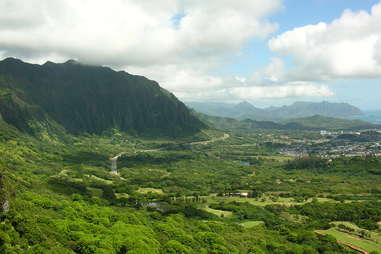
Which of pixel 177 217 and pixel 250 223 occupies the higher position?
pixel 177 217

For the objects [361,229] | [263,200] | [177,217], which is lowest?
[263,200]

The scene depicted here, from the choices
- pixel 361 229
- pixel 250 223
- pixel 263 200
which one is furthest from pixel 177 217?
pixel 263 200

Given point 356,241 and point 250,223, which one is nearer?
point 356,241

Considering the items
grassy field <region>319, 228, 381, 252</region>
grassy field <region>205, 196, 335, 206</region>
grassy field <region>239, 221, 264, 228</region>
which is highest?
grassy field <region>319, 228, 381, 252</region>

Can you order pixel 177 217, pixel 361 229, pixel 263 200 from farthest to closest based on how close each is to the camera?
pixel 263 200, pixel 361 229, pixel 177 217

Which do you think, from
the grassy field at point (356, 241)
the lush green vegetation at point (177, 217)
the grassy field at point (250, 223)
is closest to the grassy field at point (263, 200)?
the lush green vegetation at point (177, 217)

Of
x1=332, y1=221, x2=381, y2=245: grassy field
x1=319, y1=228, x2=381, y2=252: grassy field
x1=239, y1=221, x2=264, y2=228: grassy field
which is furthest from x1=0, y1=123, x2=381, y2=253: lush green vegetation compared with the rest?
x1=319, y1=228, x2=381, y2=252: grassy field

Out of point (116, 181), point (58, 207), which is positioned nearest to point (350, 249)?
point (58, 207)

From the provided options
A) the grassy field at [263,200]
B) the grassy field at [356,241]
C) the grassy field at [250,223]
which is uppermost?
A: the grassy field at [356,241]

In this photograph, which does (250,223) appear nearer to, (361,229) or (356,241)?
(356,241)

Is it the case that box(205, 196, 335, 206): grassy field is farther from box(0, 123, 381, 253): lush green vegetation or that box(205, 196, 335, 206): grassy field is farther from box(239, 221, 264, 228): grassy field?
box(239, 221, 264, 228): grassy field

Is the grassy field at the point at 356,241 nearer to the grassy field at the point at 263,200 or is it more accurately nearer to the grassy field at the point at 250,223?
the grassy field at the point at 250,223
